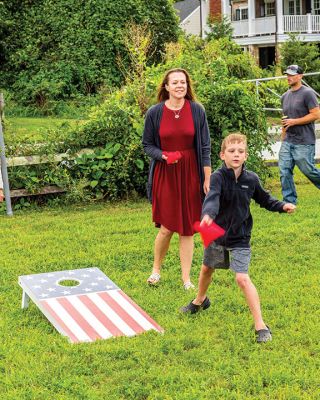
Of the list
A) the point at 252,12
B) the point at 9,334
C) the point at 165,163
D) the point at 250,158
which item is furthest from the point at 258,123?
the point at 252,12

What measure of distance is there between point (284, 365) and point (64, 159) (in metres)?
6.33

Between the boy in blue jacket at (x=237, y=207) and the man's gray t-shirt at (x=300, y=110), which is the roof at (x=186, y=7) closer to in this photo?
the man's gray t-shirt at (x=300, y=110)

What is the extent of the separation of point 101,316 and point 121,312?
0.53ft

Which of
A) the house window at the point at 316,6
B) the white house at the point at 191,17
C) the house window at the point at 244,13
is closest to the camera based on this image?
the house window at the point at 316,6

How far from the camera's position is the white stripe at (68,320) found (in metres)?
5.34

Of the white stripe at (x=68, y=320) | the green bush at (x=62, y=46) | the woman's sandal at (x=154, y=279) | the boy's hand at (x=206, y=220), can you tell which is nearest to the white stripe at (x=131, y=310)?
the white stripe at (x=68, y=320)

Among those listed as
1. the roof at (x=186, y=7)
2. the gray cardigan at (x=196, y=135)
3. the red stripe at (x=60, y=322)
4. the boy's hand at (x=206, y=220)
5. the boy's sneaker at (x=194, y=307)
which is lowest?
the boy's sneaker at (x=194, y=307)

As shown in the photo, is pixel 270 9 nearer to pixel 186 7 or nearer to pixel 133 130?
pixel 186 7

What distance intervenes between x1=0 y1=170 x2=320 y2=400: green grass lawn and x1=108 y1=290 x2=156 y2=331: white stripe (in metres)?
0.14

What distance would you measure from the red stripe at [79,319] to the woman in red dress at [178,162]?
999 mm

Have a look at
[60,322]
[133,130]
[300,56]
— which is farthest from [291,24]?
[60,322]

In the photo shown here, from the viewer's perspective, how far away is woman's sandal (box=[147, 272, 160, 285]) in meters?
6.65

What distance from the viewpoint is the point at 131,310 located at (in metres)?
5.80

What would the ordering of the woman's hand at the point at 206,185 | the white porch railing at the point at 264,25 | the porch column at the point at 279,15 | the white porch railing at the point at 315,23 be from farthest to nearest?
the white porch railing at the point at 264,25 < the white porch railing at the point at 315,23 < the porch column at the point at 279,15 < the woman's hand at the point at 206,185
